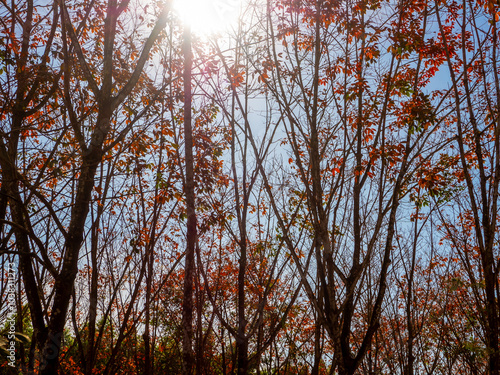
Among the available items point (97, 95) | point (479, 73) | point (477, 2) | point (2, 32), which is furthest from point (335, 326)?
point (2, 32)

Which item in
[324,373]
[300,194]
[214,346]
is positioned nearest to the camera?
[300,194]

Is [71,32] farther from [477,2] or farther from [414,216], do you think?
[414,216]

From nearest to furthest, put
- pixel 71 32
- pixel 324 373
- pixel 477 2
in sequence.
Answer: pixel 71 32, pixel 477 2, pixel 324 373

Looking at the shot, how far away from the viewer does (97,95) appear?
473cm

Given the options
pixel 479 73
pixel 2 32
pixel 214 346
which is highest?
pixel 2 32

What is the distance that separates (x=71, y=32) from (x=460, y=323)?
525 inches

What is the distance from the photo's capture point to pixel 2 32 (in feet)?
19.2

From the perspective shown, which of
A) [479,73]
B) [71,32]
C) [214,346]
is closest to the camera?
[71,32]

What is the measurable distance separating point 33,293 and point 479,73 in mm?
7861

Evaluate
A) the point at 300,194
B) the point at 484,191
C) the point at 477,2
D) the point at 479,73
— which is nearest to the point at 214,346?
the point at 300,194

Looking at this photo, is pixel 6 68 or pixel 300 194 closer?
pixel 6 68

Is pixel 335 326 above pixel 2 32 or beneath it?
beneath

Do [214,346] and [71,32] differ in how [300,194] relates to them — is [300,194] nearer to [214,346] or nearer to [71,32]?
[71,32]

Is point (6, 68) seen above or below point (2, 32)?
below
